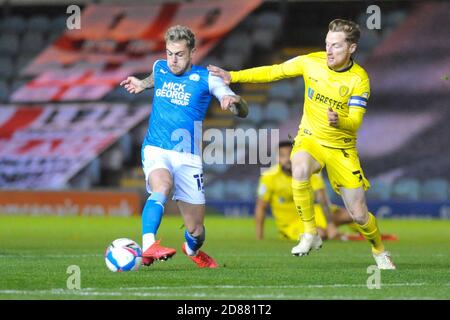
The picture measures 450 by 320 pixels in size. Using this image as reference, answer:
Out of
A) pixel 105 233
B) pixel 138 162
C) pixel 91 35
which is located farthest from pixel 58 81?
pixel 105 233

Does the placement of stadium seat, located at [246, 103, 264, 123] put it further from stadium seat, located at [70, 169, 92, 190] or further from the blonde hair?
the blonde hair

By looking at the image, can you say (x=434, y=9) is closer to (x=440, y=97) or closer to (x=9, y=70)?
(x=440, y=97)

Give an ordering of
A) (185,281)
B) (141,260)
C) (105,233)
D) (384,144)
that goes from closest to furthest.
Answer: (185,281) < (141,260) < (105,233) < (384,144)

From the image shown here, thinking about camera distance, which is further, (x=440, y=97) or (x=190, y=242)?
(x=440, y=97)

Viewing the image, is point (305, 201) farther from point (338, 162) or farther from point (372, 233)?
point (372, 233)

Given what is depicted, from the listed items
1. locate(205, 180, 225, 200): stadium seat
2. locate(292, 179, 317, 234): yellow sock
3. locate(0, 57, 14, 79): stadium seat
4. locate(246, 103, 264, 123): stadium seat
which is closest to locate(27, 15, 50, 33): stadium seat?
locate(0, 57, 14, 79): stadium seat

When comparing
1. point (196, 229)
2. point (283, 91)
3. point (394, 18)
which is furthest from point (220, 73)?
point (394, 18)

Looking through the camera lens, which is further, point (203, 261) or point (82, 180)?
point (82, 180)

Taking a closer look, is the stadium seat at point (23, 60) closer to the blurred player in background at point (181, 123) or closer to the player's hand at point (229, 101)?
the blurred player in background at point (181, 123)

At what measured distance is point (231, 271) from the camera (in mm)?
9328

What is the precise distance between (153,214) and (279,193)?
6584mm

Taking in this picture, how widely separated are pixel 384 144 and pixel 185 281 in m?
17.4

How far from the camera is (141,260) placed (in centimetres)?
Result: 901

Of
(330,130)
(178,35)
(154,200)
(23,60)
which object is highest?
(23,60)
